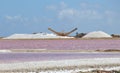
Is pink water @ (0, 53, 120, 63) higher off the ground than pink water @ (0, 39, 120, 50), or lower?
lower

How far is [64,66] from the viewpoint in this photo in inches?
731

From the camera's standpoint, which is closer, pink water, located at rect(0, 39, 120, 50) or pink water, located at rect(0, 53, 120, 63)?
pink water, located at rect(0, 53, 120, 63)

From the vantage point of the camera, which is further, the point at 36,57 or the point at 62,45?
the point at 62,45

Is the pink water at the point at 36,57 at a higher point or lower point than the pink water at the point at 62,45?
lower

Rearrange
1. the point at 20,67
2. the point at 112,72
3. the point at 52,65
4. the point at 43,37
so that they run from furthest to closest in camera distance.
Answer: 1. the point at 43,37
2. the point at 52,65
3. the point at 20,67
4. the point at 112,72

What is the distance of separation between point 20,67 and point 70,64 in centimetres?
286

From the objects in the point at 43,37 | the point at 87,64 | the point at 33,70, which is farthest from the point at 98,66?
the point at 43,37

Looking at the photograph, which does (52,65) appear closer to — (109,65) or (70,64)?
(70,64)

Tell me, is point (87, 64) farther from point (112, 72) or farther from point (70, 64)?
point (112, 72)

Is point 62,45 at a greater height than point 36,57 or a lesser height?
greater

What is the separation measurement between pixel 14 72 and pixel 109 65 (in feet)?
18.1

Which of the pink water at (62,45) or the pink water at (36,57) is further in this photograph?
the pink water at (62,45)

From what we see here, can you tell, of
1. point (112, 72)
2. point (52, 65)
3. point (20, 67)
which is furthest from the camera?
point (52, 65)

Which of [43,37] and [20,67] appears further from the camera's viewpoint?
[43,37]
